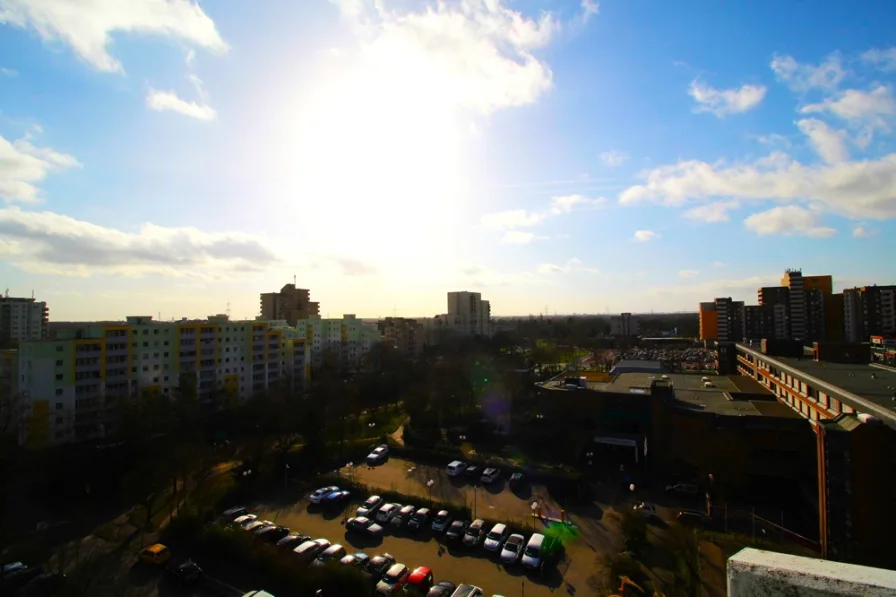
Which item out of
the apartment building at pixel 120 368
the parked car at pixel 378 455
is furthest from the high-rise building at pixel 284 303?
the parked car at pixel 378 455

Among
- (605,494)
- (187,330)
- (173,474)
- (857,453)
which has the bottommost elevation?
(605,494)

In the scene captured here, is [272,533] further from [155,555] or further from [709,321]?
[709,321]

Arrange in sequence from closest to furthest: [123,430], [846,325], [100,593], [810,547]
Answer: [100,593]
[810,547]
[123,430]
[846,325]

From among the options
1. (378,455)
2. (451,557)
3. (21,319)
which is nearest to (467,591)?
(451,557)

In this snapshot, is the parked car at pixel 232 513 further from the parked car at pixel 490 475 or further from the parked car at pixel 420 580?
the parked car at pixel 490 475

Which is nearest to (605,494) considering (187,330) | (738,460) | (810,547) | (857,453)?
(738,460)

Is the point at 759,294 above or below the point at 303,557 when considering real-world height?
above

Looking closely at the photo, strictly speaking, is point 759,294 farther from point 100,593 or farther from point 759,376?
point 100,593
